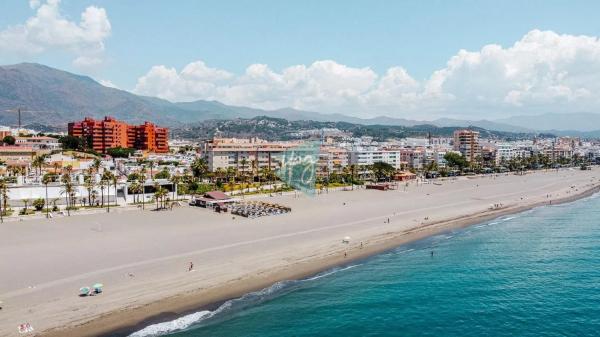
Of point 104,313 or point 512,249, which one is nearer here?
point 104,313

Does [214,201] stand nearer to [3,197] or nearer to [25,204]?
[25,204]

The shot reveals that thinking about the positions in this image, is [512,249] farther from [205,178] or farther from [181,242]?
[205,178]

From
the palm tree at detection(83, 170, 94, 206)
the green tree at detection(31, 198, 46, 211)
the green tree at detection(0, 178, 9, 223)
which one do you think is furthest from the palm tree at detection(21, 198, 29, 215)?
the palm tree at detection(83, 170, 94, 206)

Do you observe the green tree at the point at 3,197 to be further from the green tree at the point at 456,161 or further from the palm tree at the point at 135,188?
the green tree at the point at 456,161

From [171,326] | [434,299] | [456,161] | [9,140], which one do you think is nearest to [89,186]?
[171,326]

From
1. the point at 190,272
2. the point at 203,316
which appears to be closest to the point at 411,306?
the point at 203,316
